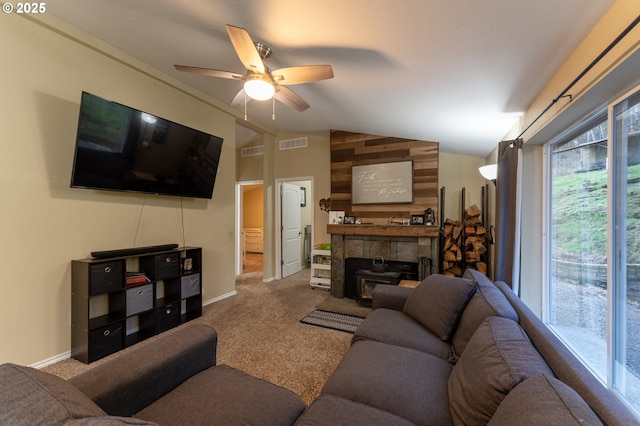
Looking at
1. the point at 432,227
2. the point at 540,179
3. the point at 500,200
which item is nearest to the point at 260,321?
the point at 432,227

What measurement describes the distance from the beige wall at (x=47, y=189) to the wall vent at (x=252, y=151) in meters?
2.48

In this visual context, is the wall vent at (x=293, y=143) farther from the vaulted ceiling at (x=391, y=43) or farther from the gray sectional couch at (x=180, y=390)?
the gray sectional couch at (x=180, y=390)

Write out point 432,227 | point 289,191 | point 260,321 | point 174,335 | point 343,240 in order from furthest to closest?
1. point 289,191
2. point 343,240
3. point 432,227
4. point 260,321
5. point 174,335

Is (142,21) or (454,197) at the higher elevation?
(142,21)

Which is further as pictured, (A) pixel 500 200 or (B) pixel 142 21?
(A) pixel 500 200

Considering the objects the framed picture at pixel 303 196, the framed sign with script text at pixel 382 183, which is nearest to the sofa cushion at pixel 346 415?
the framed sign with script text at pixel 382 183

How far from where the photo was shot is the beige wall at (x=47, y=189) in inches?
83.0

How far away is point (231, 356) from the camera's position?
94.5 inches

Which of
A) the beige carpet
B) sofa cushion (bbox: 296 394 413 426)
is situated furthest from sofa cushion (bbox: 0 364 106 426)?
the beige carpet

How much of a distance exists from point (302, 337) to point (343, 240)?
184cm

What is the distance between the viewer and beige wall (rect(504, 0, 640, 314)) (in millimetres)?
1254

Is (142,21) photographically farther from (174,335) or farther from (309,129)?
(309,129)

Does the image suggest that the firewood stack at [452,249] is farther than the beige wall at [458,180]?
No

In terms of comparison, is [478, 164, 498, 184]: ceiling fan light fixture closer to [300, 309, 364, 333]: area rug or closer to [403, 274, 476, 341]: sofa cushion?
[403, 274, 476, 341]: sofa cushion
